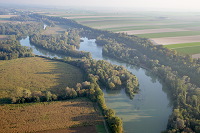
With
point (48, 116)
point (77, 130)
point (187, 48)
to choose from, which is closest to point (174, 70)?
point (187, 48)

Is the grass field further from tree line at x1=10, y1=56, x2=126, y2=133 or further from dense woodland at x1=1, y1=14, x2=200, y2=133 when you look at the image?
tree line at x1=10, y1=56, x2=126, y2=133

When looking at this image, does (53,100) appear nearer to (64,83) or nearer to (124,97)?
(64,83)

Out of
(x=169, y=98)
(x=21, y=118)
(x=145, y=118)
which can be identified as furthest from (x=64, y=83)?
(x=169, y=98)

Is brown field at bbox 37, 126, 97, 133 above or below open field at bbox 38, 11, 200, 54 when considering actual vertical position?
below

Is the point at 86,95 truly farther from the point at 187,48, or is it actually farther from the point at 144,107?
the point at 187,48

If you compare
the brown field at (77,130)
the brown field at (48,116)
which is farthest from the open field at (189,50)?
the brown field at (77,130)

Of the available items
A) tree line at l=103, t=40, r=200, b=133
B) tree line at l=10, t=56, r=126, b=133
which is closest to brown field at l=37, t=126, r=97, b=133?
tree line at l=10, t=56, r=126, b=133
